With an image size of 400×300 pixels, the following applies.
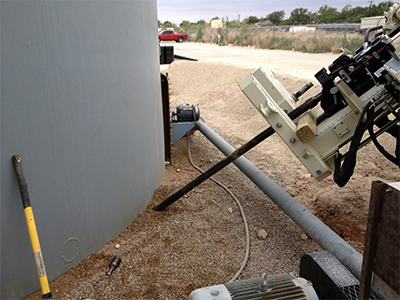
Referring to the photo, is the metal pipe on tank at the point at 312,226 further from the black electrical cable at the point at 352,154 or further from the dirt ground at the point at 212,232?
the black electrical cable at the point at 352,154

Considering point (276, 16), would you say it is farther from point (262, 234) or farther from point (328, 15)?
point (262, 234)

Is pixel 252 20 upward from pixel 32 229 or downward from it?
upward

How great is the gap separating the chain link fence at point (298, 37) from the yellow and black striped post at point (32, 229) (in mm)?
13174

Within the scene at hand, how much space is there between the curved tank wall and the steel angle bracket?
3.51 ft

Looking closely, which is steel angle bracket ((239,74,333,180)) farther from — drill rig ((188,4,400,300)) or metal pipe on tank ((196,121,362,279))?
metal pipe on tank ((196,121,362,279))

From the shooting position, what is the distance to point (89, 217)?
9.02 feet

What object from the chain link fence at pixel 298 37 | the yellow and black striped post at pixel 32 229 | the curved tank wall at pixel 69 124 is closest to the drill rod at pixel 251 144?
the curved tank wall at pixel 69 124

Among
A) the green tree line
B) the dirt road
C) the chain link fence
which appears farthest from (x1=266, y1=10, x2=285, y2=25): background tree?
the dirt road

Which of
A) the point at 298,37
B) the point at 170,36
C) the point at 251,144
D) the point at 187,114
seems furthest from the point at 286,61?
the point at 170,36

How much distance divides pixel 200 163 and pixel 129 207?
1905mm

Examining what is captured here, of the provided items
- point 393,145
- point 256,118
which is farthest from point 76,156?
point 256,118

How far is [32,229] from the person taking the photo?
2064 millimetres

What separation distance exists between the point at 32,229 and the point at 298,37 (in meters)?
22.0

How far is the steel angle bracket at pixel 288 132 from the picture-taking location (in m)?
3.01
